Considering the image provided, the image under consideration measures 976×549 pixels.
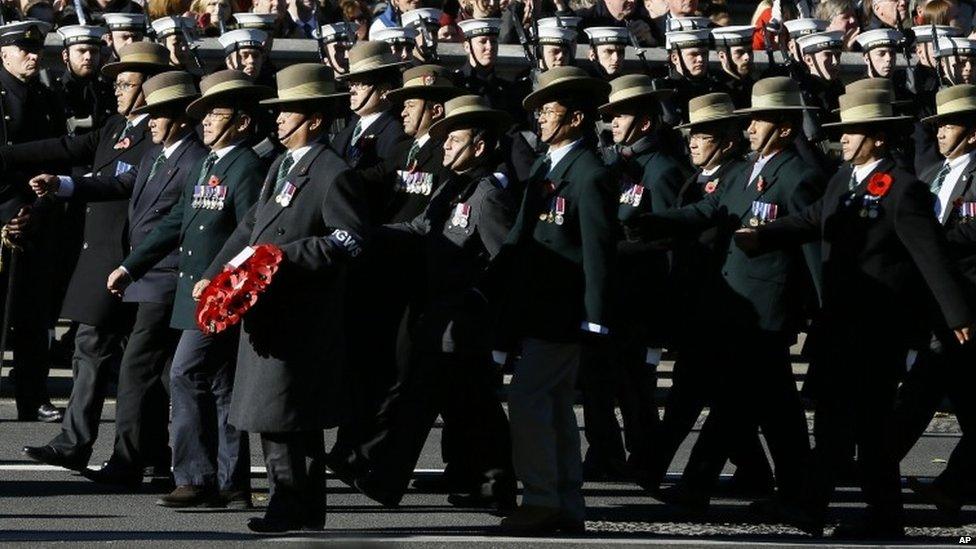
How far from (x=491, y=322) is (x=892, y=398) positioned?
1.75m

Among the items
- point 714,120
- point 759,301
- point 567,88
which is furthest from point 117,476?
point 714,120

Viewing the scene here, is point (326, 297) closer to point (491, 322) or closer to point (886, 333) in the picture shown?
point (491, 322)

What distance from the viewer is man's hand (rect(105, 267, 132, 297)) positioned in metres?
10.3

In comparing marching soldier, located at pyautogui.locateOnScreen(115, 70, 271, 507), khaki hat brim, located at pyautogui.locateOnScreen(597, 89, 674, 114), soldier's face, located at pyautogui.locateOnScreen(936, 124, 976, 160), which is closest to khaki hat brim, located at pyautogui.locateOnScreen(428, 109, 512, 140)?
marching soldier, located at pyautogui.locateOnScreen(115, 70, 271, 507)

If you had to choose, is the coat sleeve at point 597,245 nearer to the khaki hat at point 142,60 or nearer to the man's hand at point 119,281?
the man's hand at point 119,281

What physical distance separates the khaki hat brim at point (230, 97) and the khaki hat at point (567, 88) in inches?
47.6

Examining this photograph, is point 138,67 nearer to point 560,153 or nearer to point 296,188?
point 296,188

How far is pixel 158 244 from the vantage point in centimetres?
1046

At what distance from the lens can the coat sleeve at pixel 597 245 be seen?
9305mm

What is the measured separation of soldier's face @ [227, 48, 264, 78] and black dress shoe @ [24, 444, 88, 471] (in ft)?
12.1

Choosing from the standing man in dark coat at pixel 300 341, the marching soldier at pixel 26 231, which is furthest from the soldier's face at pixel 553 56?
the standing man in dark coat at pixel 300 341

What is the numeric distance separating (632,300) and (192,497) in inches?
105

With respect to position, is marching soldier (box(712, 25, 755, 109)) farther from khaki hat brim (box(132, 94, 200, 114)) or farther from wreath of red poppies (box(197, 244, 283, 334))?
wreath of red poppies (box(197, 244, 283, 334))

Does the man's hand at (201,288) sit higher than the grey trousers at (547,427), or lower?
higher
